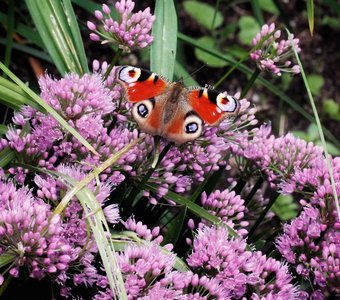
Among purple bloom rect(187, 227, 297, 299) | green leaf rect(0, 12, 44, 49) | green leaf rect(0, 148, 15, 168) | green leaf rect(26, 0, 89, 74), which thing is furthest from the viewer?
green leaf rect(0, 12, 44, 49)

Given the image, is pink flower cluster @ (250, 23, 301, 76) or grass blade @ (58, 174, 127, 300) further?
pink flower cluster @ (250, 23, 301, 76)

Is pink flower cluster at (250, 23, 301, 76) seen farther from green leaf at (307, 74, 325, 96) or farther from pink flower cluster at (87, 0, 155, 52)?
green leaf at (307, 74, 325, 96)

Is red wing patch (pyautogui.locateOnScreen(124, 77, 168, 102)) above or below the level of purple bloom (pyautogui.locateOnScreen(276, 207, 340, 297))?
above

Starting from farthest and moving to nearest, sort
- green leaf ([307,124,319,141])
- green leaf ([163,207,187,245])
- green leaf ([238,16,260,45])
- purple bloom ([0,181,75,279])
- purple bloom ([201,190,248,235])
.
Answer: green leaf ([238,16,260,45])
green leaf ([307,124,319,141])
purple bloom ([201,190,248,235])
green leaf ([163,207,187,245])
purple bloom ([0,181,75,279])

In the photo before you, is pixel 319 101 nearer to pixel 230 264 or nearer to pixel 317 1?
pixel 317 1

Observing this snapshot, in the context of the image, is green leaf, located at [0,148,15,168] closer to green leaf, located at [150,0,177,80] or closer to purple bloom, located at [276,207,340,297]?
green leaf, located at [150,0,177,80]

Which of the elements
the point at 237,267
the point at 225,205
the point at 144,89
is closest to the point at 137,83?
the point at 144,89

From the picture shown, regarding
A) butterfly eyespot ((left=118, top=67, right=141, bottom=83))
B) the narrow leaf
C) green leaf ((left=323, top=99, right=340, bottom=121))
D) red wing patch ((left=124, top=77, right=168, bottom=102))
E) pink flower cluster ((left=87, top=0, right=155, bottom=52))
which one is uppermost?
pink flower cluster ((left=87, top=0, right=155, bottom=52))

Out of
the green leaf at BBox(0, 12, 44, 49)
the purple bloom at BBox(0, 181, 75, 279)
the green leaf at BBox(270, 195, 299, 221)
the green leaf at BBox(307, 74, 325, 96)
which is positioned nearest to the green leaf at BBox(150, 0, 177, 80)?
the green leaf at BBox(0, 12, 44, 49)
